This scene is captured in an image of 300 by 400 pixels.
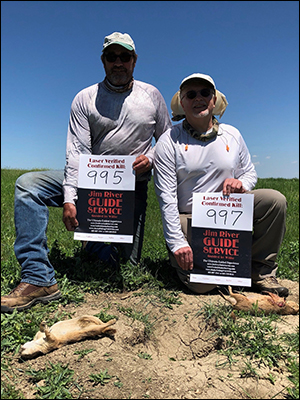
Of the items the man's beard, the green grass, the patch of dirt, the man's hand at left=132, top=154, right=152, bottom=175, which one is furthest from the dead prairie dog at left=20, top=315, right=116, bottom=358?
the man's beard

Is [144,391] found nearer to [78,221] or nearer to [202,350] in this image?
[202,350]

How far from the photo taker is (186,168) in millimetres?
3574

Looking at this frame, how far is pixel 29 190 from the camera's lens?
3.48 metres

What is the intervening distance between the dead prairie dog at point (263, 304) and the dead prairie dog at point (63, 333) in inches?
47.8

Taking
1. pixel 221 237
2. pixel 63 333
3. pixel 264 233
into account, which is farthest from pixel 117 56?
pixel 63 333

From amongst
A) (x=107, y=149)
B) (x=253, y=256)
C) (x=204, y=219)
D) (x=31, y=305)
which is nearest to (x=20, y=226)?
(x=31, y=305)

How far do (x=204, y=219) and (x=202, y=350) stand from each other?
1194mm

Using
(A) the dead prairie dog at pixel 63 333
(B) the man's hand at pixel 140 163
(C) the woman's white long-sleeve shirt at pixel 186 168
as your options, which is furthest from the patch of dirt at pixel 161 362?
(B) the man's hand at pixel 140 163

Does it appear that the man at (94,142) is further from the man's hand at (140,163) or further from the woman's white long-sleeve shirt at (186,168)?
the woman's white long-sleeve shirt at (186,168)

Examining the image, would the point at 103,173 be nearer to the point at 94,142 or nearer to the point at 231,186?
the point at 94,142

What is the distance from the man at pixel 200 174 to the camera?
11.5 ft

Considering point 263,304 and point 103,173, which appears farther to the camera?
point 103,173

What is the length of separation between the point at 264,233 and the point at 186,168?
3.53 feet

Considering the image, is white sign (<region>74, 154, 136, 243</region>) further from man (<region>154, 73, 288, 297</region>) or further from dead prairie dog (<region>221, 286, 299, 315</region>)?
dead prairie dog (<region>221, 286, 299, 315</region>)
